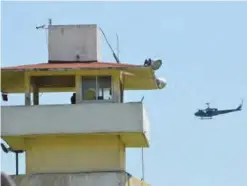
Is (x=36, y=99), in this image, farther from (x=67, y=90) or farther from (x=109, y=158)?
(x=109, y=158)

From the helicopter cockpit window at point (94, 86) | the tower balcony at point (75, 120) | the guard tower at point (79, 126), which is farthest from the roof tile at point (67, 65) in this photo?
the tower balcony at point (75, 120)

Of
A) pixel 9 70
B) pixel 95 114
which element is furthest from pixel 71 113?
pixel 9 70

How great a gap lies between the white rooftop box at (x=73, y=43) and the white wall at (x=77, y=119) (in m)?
2.30

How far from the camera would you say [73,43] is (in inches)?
1170

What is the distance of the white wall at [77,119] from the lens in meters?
27.9

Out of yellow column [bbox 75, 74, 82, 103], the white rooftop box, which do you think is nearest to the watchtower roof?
yellow column [bbox 75, 74, 82, 103]

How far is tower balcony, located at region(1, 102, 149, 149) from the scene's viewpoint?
91.5ft

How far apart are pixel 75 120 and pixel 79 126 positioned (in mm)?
292

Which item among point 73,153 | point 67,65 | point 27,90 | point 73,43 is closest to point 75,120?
point 73,153

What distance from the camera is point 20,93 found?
3048cm

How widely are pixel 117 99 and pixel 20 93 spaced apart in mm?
4224

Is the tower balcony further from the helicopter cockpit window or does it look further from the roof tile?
the roof tile

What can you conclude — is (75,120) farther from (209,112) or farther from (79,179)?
(209,112)

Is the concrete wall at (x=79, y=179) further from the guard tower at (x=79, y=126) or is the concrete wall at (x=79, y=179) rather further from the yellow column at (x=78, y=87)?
the yellow column at (x=78, y=87)
